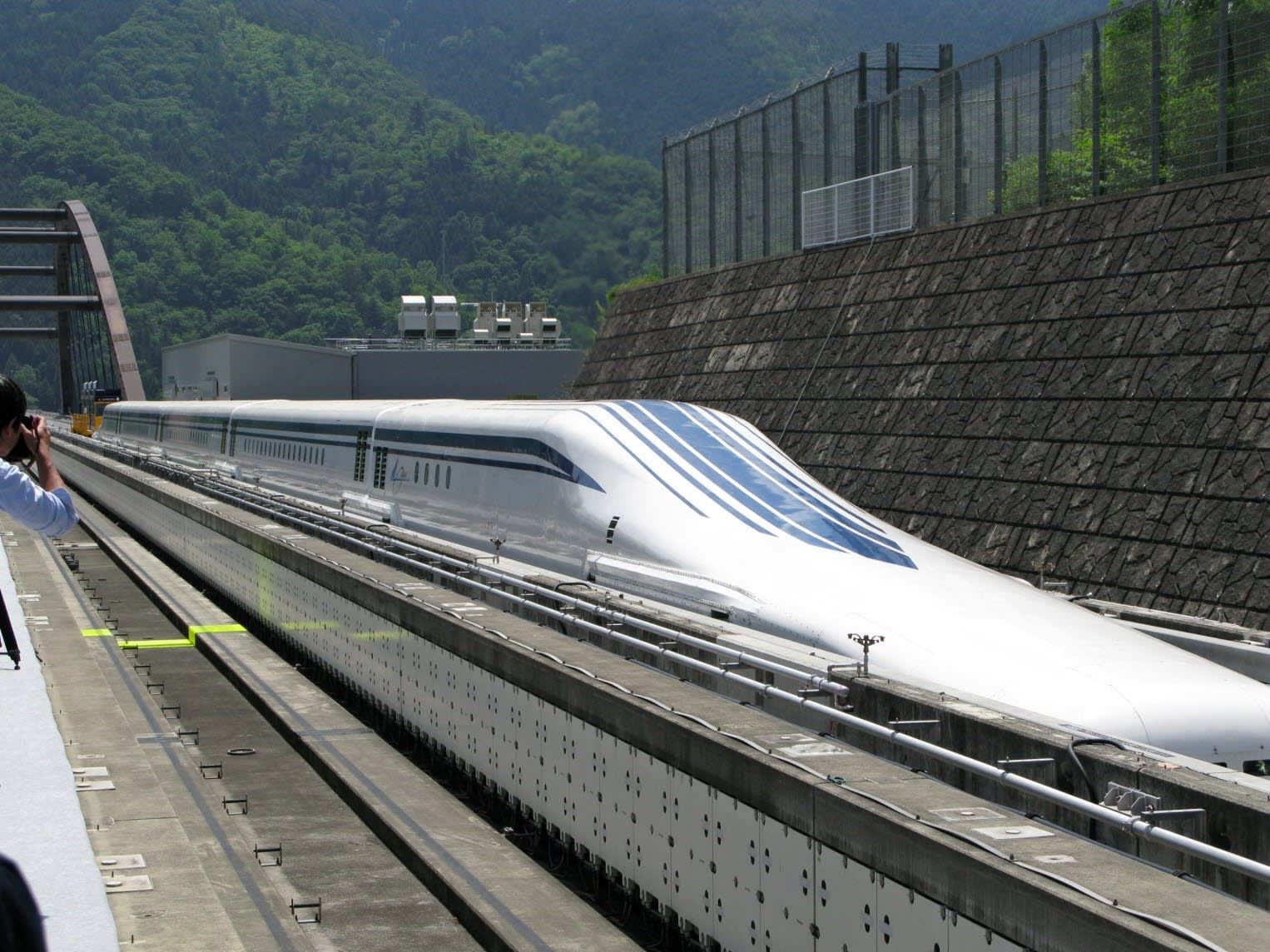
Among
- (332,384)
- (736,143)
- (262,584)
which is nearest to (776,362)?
(736,143)

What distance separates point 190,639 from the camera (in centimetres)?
2231

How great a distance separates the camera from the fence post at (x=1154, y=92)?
22078 mm

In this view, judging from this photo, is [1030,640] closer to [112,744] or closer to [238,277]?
[112,744]

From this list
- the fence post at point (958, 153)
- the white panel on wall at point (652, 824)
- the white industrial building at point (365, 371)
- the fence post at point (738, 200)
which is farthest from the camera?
the white industrial building at point (365, 371)

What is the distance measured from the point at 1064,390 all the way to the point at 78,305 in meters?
89.7

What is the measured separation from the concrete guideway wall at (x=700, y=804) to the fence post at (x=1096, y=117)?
1336cm

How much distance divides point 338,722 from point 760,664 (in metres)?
7.94

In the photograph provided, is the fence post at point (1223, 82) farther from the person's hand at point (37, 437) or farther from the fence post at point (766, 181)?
the person's hand at point (37, 437)

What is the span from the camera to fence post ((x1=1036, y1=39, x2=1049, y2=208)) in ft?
81.5

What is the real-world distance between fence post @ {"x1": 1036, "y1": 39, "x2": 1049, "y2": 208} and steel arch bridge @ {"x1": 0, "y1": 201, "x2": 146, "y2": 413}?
63864 millimetres

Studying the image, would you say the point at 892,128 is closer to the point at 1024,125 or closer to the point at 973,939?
the point at 1024,125

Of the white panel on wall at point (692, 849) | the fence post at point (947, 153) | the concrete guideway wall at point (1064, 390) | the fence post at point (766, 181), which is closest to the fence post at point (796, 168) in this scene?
the fence post at point (766, 181)

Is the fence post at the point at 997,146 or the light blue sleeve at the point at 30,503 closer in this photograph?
the light blue sleeve at the point at 30,503

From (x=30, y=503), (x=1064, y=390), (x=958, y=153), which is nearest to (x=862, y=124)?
(x=958, y=153)
